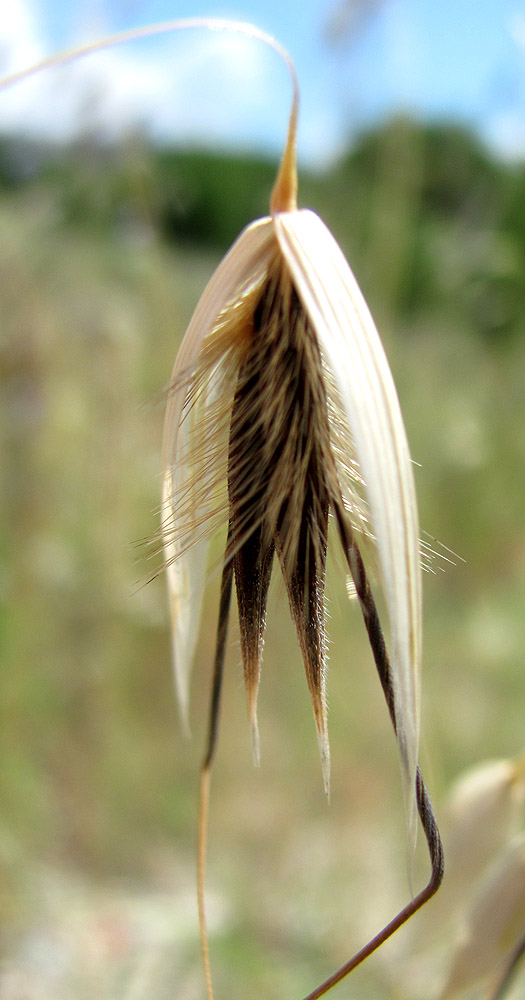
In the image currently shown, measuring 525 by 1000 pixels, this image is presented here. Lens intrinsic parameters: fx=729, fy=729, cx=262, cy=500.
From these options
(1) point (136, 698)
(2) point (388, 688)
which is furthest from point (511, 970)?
(1) point (136, 698)

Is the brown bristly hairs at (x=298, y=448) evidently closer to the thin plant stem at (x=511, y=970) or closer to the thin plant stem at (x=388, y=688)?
the thin plant stem at (x=388, y=688)

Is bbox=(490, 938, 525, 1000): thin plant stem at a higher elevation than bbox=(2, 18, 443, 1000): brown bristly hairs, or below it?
below

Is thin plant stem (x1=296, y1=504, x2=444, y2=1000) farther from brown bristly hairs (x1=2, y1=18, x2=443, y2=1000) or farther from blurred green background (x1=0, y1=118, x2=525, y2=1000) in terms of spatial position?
blurred green background (x1=0, y1=118, x2=525, y2=1000)

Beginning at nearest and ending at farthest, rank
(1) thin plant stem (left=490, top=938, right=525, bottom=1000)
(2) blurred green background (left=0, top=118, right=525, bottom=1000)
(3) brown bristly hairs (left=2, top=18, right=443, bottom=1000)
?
(3) brown bristly hairs (left=2, top=18, right=443, bottom=1000)
(1) thin plant stem (left=490, top=938, right=525, bottom=1000)
(2) blurred green background (left=0, top=118, right=525, bottom=1000)

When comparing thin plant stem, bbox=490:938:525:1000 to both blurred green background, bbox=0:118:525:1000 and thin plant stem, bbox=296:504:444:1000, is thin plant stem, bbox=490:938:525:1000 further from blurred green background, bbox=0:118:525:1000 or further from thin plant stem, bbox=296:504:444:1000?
blurred green background, bbox=0:118:525:1000

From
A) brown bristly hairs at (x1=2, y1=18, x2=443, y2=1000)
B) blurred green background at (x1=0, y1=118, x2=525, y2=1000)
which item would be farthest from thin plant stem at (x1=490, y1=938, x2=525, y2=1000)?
blurred green background at (x1=0, y1=118, x2=525, y2=1000)

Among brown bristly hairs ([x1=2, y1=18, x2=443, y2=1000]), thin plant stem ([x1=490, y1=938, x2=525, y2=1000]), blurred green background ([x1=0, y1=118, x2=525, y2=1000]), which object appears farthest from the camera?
blurred green background ([x1=0, y1=118, x2=525, y2=1000])

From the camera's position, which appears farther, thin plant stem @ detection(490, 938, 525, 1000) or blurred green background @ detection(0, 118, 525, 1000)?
blurred green background @ detection(0, 118, 525, 1000)

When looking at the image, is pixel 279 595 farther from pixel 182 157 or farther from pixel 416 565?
pixel 182 157
